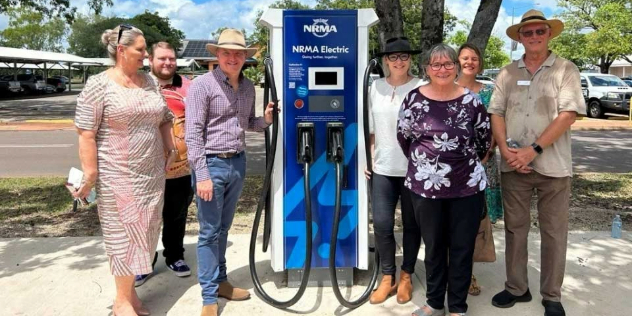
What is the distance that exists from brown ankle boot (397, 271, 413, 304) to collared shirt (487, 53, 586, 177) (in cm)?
96

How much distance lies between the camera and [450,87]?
2.87 meters

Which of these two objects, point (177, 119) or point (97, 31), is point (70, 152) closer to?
point (177, 119)

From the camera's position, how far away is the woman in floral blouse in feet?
9.08

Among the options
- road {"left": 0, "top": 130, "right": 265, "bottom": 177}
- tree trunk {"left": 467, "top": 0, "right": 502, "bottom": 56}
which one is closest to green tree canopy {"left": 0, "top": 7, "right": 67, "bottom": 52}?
road {"left": 0, "top": 130, "right": 265, "bottom": 177}

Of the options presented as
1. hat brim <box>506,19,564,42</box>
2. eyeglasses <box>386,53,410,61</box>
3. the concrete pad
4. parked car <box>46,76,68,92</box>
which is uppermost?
parked car <box>46,76,68,92</box>

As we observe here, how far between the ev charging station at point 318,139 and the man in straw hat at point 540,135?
34.3 inches

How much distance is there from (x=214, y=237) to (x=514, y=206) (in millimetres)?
1842

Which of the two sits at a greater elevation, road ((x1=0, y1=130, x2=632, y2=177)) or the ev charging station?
the ev charging station

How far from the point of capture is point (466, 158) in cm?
278

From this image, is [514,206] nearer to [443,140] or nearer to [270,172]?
[443,140]

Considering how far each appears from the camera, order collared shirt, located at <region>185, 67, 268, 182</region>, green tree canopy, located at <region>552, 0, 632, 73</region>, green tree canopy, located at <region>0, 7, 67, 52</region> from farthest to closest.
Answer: green tree canopy, located at <region>0, 7, 67, 52</region>, green tree canopy, located at <region>552, 0, 632, 73</region>, collared shirt, located at <region>185, 67, 268, 182</region>

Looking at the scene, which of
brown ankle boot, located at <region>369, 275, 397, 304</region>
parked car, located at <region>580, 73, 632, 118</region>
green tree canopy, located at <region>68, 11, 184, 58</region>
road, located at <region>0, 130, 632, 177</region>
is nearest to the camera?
brown ankle boot, located at <region>369, 275, 397, 304</region>

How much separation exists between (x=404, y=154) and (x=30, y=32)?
6717 cm

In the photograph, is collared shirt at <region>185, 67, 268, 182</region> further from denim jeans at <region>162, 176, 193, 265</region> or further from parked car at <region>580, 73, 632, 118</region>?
parked car at <region>580, 73, 632, 118</region>
